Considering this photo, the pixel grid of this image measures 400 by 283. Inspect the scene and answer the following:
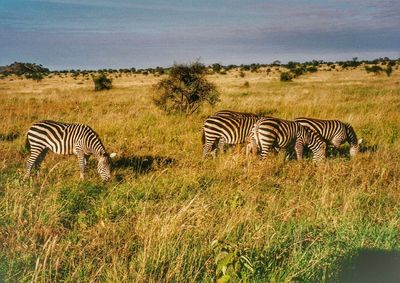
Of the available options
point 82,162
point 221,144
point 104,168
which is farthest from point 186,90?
point 104,168

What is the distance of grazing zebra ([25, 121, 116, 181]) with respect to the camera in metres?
9.30

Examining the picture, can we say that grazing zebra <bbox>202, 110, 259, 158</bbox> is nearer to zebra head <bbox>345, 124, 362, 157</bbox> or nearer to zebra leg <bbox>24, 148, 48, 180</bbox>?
zebra head <bbox>345, 124, 362, 157</bbox>

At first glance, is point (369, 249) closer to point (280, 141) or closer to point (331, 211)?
point (331, 211)

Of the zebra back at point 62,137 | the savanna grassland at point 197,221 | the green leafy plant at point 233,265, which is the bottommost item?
the savanna grassland at point 197,221

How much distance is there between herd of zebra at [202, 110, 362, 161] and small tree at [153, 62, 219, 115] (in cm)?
911

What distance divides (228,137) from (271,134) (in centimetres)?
Answer: 180

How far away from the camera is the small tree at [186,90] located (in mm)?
21297

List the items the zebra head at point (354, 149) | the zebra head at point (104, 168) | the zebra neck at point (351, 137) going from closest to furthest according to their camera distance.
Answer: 1. the zebra head at point (104, 168)
2. the zebra head at point (354, 149)
3. the zebra neck at point (351, 137)

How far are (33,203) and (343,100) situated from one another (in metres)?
20.8

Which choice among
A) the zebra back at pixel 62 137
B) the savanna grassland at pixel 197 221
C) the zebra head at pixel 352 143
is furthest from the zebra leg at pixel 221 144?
the zebra back at pixel 62 137

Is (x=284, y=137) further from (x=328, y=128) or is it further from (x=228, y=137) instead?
(x=328, y=128)

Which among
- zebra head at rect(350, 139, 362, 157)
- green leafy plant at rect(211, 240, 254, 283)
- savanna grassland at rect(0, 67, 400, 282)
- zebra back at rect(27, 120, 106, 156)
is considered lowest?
zebra head at rect(350, 139, 362, 157)

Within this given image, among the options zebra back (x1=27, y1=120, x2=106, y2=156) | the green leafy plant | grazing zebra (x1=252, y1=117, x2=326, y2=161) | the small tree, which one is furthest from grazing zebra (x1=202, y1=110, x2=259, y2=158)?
the small tree

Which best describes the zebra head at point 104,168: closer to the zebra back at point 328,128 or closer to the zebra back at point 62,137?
the zebra back at point 62,137
